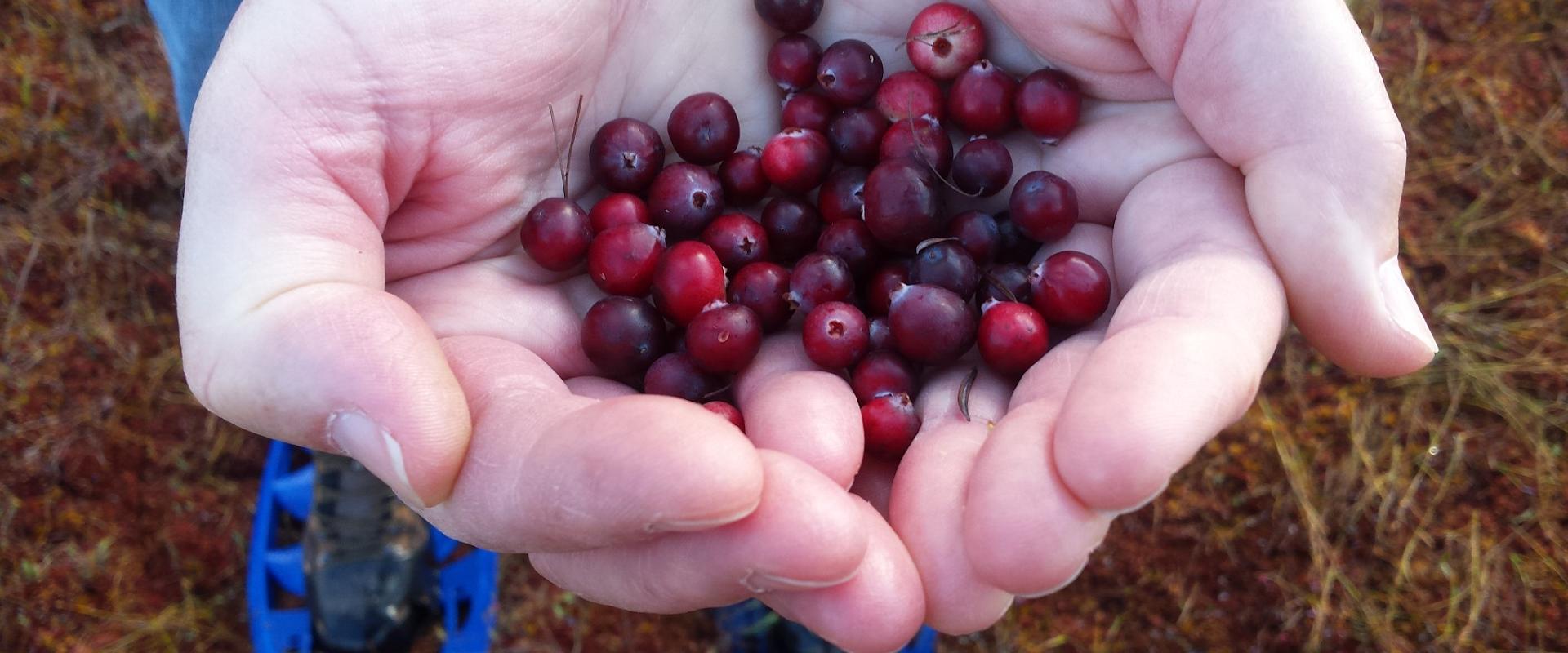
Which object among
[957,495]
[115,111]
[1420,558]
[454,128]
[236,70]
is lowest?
[1420,558]

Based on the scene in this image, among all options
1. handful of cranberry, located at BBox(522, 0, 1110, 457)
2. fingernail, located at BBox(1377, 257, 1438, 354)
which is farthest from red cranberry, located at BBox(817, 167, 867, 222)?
fingernail, located at BBox(1377, 257, 1438, 354)

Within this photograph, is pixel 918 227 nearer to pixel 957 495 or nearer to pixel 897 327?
pixel 897 327

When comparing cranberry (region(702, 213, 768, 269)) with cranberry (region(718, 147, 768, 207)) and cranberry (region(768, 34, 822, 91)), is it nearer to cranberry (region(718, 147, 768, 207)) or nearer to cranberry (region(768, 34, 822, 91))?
cranberry (region(718, 147, 768, 207))

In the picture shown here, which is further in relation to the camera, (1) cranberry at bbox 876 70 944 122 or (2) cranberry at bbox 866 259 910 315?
(1) cranberry at bbox 876 70 944 122

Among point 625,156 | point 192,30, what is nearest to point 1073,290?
point 625,156

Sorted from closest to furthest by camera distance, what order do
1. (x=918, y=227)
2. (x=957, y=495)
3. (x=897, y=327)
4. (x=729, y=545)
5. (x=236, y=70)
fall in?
(x=729, y=545) < (x=957, y=495) < (x=236, y=70) < (x=897, y=327) < (x=918, y=227)

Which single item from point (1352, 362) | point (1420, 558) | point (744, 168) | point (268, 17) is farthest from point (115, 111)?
point (1420, 558)
